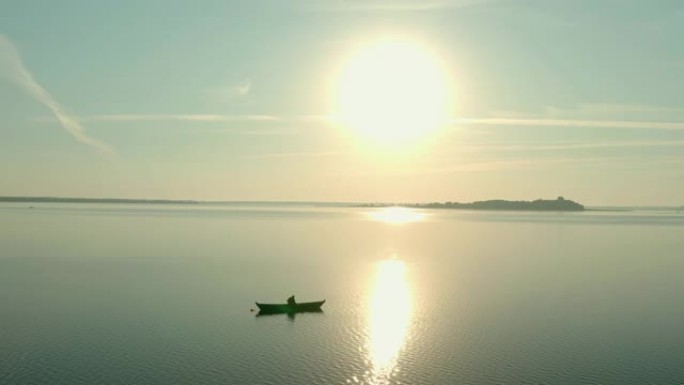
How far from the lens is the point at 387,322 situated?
40.0 metres

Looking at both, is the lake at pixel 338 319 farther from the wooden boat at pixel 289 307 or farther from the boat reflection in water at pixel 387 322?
the wooden boat at pixel 289 307

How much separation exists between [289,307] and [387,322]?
761cm

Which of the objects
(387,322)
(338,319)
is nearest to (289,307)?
(338,319)

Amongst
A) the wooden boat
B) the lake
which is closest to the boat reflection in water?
the lake

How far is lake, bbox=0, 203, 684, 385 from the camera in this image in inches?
1121

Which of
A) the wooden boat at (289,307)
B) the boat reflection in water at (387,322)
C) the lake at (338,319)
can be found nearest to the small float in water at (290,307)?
the wooden boat at (289,307)

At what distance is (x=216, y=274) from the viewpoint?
60.8 m

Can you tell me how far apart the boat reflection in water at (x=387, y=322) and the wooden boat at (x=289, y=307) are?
13.4 feet

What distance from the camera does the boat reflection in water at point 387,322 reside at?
29359 mm

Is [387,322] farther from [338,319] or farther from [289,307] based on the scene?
[289,307]

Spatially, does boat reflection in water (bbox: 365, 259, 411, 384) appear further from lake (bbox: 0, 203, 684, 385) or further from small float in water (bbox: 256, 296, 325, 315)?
small float in water (bbox: 256, 296, 325, 315)

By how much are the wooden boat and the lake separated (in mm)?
751

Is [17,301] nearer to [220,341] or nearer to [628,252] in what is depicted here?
[220,341]

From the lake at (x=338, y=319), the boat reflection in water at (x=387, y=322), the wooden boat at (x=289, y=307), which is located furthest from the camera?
the wooden boat at (x=289, y=307)
